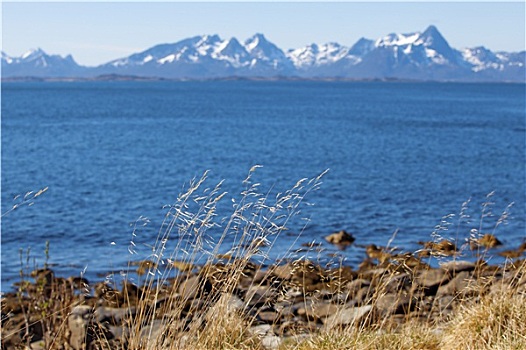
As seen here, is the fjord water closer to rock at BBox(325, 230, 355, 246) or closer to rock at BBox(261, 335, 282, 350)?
rock at BBox(325, 230, 355, 246)

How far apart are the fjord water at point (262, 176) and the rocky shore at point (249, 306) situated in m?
0.65

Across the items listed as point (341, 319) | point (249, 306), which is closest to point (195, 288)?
point (341, 319)

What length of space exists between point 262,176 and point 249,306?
2800 centimetres

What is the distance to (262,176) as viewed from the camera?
39906mm

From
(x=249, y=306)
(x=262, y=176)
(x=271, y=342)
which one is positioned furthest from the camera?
(x=262, y=176)

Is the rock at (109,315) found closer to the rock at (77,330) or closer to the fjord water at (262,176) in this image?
the rock at (77,330)

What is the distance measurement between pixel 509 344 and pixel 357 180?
32.7 m

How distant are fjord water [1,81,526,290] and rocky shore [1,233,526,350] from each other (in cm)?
65

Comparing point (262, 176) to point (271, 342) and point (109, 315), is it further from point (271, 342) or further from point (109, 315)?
point (271, 342)

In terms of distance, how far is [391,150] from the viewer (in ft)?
181

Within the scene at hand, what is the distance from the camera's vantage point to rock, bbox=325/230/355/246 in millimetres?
23734

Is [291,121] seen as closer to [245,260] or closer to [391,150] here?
[391,150]

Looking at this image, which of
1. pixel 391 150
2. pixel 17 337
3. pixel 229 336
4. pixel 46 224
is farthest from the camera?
pixel 391 150

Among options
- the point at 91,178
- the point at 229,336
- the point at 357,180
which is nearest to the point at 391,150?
the point at 357,180
